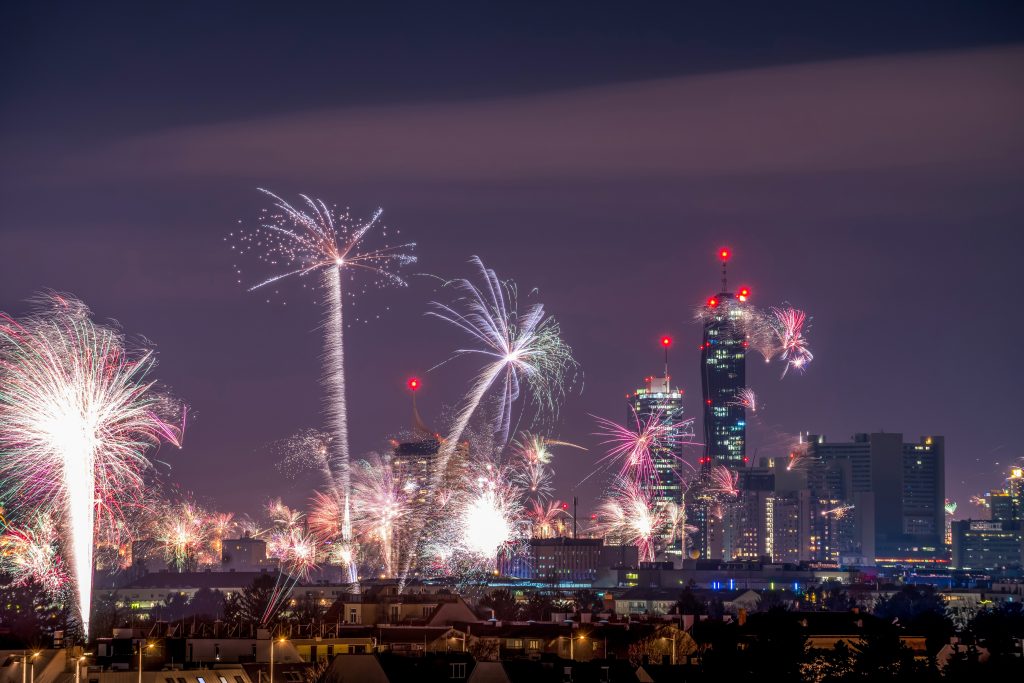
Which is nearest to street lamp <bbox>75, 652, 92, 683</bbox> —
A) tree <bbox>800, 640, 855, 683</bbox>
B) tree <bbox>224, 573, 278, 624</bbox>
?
tree <bbox>800, 640, 855, 683</bbox>

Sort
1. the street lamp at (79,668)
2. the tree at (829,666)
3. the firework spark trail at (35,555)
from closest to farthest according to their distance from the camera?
1. the street lamp at (79,668)
2. the tree at (829,666)
3. the firework spark trail at (35,555)

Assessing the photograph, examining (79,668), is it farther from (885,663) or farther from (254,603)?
(254,603)

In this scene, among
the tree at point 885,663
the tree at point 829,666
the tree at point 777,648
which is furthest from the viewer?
the tree at point 777,648

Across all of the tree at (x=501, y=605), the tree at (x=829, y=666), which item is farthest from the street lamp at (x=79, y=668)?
the tree at (x=501, y=605)

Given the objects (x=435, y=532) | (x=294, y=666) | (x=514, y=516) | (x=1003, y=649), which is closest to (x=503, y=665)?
(x=294, y=666)

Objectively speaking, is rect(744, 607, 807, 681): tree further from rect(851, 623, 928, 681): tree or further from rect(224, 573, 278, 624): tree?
rect(224, 573, 278, 624): tree

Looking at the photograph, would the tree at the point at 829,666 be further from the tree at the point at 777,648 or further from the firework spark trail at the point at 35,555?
the firework spark trail at the point at 35,555

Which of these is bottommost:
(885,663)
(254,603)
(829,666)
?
(829,666)

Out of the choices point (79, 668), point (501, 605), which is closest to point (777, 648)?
point (79, 668)

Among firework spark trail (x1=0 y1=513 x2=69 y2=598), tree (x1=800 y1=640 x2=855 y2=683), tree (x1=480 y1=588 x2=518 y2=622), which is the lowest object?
tree (x1=800 y1=640 x2=855 y2=683)

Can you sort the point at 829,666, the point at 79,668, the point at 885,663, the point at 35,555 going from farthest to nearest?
the point at 35,555
the point at 829,666
the point at 885,663
the point at 79,668
